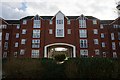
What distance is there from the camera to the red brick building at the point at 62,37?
42000mm

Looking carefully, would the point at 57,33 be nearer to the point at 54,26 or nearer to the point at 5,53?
the point at 54,26

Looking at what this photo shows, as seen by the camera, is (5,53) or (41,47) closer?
(41,47)

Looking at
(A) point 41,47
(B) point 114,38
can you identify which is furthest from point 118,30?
(A) point 41,47

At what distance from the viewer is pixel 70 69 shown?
15586 mm

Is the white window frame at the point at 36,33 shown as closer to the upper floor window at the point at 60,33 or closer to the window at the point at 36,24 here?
the window at the point at 36,24

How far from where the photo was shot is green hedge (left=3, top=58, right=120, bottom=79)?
15406mm

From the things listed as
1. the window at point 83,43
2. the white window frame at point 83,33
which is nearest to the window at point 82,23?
the white window frame at point 83,33

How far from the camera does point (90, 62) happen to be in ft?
51.5

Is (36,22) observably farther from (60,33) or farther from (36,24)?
(60,33)

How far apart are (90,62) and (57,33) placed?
27692 mm

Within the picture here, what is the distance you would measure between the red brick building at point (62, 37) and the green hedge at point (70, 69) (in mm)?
25627

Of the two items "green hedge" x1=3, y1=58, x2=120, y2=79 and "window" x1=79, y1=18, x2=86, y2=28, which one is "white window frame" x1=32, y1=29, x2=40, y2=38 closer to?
"window" x1=79, y1=18, x2=86, y2=28

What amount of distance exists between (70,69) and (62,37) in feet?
88.4

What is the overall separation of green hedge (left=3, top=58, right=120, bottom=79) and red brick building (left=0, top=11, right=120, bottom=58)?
84.1 feet
